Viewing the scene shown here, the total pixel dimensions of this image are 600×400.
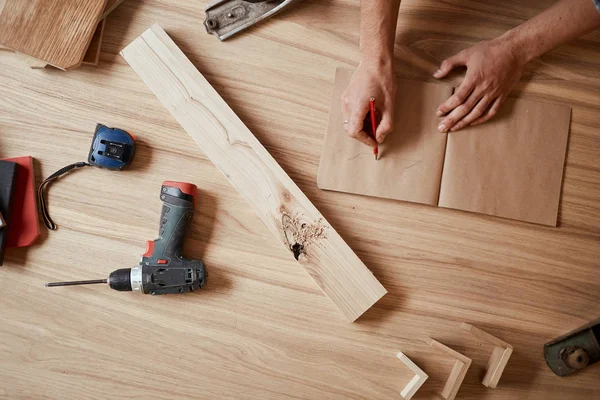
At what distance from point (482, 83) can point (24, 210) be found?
4.08 ft

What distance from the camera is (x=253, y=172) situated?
1.22 m

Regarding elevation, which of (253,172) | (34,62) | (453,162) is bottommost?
(253,172)

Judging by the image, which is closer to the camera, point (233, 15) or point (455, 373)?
point (455, 373)

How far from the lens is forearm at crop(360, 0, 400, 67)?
1.14 m

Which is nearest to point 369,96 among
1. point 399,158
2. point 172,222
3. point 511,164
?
point 399,158

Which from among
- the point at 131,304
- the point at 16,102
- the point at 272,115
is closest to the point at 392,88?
the point at 272,115

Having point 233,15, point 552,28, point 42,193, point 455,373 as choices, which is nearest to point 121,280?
point 42,193

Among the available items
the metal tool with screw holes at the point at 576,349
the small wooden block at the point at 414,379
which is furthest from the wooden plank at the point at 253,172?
the metal tool with screw holes at the point at 576,349

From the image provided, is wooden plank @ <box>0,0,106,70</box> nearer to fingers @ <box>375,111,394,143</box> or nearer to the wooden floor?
the wooden floor

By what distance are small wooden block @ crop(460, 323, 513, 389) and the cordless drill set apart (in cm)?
70

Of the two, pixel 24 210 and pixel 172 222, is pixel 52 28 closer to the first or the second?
pixel 24 210

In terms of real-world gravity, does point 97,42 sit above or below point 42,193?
above

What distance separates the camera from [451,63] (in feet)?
4.08

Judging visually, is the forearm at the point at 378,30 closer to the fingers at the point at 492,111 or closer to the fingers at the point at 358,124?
the fingers at the point at 358,124
